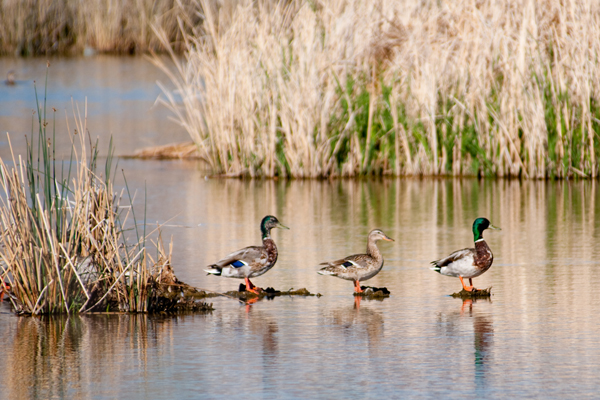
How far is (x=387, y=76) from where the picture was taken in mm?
15984

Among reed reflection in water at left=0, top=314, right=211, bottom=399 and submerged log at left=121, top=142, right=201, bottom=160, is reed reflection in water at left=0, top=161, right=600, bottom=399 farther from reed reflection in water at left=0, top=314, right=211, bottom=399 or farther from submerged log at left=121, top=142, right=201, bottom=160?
submerged log at left=121, top=142, right=201, bottom=160

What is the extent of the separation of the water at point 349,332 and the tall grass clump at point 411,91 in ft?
11.2

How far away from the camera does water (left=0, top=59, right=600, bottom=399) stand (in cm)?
553

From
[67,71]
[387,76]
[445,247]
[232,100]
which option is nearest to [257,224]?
[445,247]

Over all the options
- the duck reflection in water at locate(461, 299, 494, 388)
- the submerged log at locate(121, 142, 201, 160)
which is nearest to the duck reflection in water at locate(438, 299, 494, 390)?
the duck reflection in water at locate(461, 299, 494, 388)

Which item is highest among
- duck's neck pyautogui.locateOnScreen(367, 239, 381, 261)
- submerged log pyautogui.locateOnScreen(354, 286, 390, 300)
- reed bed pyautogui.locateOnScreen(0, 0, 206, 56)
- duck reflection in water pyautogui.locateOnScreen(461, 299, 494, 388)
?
reed bed pyautogui.locateOnScreen(0, 0, 206, 56)

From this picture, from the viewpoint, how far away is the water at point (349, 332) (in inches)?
218

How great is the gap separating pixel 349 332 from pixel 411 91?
358 inches

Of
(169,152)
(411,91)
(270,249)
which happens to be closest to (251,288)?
(270,249)

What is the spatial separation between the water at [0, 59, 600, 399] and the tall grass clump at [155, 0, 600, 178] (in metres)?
3.41

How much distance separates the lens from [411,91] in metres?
15.4

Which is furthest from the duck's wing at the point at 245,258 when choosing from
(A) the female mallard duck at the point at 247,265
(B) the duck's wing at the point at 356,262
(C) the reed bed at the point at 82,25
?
(C) the reed bed at the point at 82,25

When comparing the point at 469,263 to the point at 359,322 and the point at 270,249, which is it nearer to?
the point at 359,322

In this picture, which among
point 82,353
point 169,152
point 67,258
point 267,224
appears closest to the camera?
point 82,353
